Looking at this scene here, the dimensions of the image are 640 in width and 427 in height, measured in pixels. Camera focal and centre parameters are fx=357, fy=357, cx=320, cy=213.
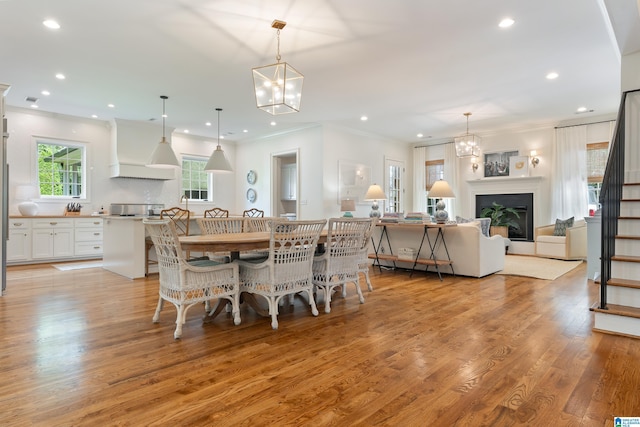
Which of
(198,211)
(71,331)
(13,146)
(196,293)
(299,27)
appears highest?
(299,27)

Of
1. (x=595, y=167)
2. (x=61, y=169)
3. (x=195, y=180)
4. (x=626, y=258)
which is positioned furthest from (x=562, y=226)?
(x=61, y=169)

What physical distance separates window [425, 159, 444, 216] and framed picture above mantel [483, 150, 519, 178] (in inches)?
45.7

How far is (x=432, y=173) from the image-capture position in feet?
31.9

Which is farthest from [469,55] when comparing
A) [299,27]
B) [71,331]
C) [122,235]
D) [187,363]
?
[122,235]

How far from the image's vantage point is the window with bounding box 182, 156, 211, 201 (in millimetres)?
8961

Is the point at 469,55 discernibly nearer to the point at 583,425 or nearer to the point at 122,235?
the point at 583,425

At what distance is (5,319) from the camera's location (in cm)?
315

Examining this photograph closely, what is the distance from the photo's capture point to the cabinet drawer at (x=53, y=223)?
6418 millimetres

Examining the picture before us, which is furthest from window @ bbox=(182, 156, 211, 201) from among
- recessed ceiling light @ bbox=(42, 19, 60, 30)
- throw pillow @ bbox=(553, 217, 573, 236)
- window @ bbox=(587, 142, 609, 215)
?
window @ bbox=(587, 142, 609, 215)

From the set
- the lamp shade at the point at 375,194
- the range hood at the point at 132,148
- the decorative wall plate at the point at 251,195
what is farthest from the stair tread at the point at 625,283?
the range hood at the point at 132,148

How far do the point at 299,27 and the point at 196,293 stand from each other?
2.70 meters

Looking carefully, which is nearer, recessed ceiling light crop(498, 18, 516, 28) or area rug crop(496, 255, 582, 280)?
recessed ceiling light crop(498, 18, 516, 28)

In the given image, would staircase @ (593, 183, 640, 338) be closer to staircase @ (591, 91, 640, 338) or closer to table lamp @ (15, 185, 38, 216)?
staircase @ (591, 91, 640, 338)

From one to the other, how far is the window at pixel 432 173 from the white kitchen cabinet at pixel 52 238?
830cm
